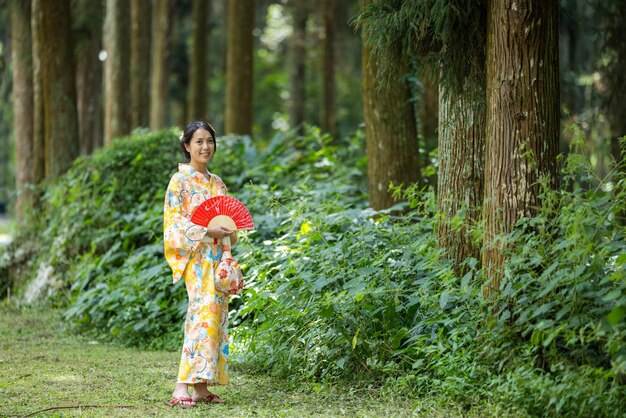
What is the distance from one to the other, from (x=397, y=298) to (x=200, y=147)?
1.83m

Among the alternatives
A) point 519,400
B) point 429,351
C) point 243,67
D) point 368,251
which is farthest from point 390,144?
point 243,67

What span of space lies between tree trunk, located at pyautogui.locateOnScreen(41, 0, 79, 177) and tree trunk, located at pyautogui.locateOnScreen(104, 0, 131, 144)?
2.26 metres

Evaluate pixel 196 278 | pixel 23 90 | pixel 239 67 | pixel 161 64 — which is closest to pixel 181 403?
pixel 196 278

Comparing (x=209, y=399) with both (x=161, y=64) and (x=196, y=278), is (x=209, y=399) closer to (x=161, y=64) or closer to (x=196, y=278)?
(x=196, y=278)

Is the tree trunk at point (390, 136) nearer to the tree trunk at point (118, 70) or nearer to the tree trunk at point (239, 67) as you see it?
the tree trunk at point (239, 67)

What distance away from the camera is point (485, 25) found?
6.69m

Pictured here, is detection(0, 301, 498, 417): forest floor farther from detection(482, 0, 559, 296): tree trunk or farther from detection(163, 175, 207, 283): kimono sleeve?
detection(482, 0, 559, 296): tree trunk

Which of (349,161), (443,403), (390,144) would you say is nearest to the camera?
(443,403)

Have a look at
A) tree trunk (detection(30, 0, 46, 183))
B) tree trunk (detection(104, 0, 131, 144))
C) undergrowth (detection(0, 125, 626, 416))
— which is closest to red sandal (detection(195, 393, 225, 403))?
undergrowth (detection(0, 125, 626, 416))

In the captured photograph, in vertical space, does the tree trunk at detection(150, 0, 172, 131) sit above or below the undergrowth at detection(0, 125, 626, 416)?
above

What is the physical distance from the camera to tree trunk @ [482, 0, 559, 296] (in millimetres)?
6121

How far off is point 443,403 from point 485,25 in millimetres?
2805

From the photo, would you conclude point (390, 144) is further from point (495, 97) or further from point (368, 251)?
point (495, 97)

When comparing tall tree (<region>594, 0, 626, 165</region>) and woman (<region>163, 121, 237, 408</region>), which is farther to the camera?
tall tree (<region>594, 0, 626, 165</region>)
